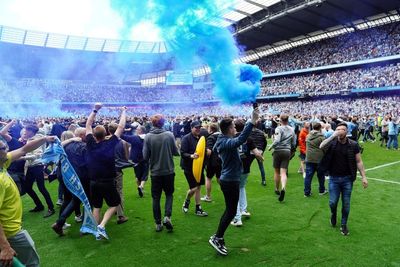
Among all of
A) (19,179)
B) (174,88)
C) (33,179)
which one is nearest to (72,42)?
(174,88)

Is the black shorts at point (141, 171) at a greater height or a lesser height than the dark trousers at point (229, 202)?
lesser

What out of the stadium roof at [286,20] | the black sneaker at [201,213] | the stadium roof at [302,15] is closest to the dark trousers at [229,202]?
the black sneaker at [201,213]

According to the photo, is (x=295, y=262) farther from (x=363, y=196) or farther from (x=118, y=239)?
(x=363, y=196)

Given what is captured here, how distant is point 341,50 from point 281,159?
116ft

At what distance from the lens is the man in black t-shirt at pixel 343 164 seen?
5.13m

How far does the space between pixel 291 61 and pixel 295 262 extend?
41.7m

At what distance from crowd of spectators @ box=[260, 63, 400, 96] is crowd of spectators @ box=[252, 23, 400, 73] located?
1.31m

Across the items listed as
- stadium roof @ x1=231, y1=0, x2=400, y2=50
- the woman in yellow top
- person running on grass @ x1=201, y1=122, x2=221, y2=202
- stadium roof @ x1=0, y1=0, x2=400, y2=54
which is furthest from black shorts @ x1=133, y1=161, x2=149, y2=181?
stadium roof @ x1=231, y1=0, x2=400, y2=50

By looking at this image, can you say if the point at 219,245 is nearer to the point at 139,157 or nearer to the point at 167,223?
the point at 167,223

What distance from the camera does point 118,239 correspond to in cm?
518

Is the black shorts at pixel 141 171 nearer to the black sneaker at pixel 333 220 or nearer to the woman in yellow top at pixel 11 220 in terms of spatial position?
the black sneaker at pixel 333 220

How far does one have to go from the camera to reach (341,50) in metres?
37.7

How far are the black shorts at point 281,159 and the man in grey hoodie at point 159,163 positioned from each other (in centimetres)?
275

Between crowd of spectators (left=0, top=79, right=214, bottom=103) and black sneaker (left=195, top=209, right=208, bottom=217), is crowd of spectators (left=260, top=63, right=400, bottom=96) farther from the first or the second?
black sneaker (left=195, top=209, right=208, bottom=217)
